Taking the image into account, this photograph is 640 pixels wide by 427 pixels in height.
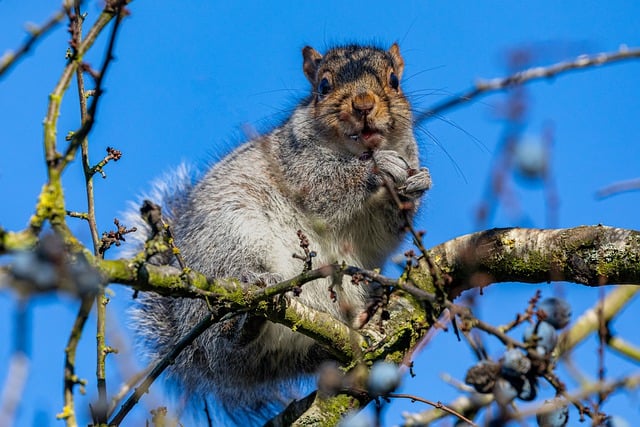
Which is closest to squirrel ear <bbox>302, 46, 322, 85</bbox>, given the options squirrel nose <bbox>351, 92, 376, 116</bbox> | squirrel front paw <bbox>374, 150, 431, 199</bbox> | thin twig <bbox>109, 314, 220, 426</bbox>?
squirrel nose <bbox>351, 92, 376, 116</bbox>

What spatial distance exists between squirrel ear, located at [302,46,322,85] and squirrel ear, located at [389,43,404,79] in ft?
1.71

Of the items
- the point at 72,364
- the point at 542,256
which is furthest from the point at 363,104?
the point at 72,364

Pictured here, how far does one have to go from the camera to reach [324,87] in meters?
5.26

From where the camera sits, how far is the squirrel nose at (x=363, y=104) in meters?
4.73

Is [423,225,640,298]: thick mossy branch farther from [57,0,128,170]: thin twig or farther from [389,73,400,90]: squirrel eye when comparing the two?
[57,0,128,170]: thin twig

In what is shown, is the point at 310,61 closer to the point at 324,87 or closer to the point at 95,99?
the point at 324,87

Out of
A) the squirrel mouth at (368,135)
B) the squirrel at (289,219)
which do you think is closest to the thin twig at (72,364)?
the squirrel at (289,219)

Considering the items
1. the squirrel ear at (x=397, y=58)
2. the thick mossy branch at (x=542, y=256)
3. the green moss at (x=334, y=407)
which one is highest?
the squirrel ear at (x=397, y=58)

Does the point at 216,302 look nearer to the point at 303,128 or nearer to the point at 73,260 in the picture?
the point at 73,260

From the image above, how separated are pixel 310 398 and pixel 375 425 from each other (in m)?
1.61

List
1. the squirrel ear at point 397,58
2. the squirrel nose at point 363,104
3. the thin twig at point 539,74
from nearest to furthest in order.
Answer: the thin twig at point 539,74 → the squirrel nose at point 363,104 → the squirrel ear at point 397,58

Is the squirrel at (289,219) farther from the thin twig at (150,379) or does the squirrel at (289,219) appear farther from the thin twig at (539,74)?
the thin twig at (539,74)

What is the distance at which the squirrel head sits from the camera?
4789mm

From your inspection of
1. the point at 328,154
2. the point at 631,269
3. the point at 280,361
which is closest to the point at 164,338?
the point at 280,361
